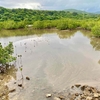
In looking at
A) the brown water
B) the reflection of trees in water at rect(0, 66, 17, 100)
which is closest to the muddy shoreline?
the reflection of trees in water at rect(0, 66, 17, 100)

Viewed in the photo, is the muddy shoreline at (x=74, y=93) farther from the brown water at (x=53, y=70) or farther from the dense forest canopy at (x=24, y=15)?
the dense forest canopy at (x=24, y=15)

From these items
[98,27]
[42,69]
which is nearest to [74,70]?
[42,69]

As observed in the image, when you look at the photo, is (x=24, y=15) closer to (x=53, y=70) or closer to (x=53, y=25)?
(x=53, y=25)

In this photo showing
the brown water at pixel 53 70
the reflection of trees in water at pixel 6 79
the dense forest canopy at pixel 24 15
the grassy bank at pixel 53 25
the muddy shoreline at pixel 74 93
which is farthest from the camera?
→ the dense forest canopy at pixel 24 15

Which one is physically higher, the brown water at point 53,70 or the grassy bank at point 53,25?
the grassy bank at point 53,25

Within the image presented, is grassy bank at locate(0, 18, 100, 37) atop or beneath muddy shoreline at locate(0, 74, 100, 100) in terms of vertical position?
atop

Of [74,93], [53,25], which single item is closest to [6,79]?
[74,93]

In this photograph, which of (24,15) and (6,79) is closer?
(6,79)

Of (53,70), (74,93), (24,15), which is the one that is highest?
(24,15)

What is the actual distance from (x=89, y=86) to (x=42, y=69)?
1057cm

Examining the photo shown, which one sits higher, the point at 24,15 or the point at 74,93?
the point at 24,15

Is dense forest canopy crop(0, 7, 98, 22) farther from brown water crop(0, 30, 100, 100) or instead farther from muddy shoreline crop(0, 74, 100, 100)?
muddy shoreline crop(0, 74, 100, 100)

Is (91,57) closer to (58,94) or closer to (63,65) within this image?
(63,65)

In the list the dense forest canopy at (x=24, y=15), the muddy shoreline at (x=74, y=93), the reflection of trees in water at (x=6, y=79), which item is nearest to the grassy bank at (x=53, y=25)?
the dense forest canopy at (x=24, y=15)
